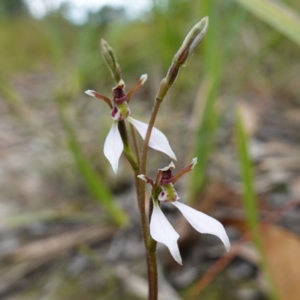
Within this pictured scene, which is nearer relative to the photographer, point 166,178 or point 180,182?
point 166,178

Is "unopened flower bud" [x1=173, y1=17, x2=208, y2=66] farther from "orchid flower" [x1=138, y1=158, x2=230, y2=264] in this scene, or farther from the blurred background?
the blurred background

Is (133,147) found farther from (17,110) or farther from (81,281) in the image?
(17,110)

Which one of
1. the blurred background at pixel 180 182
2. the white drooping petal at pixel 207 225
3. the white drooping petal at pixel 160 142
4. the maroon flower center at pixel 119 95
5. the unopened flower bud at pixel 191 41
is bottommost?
the white drooping petal at pixel 207 225

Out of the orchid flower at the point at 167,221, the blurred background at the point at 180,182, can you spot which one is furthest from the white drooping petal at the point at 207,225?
the blurred background at the point at 180,182

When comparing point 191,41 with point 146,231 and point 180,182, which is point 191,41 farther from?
point 180,182

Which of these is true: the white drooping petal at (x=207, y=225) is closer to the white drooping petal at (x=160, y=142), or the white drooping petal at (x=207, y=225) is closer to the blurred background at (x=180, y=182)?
the white drooping petal at (x=160, y=142)

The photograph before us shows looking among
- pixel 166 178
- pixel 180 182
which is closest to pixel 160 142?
pixel 166 178

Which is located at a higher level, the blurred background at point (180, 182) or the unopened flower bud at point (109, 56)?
the blurred background at point (180, 182)
